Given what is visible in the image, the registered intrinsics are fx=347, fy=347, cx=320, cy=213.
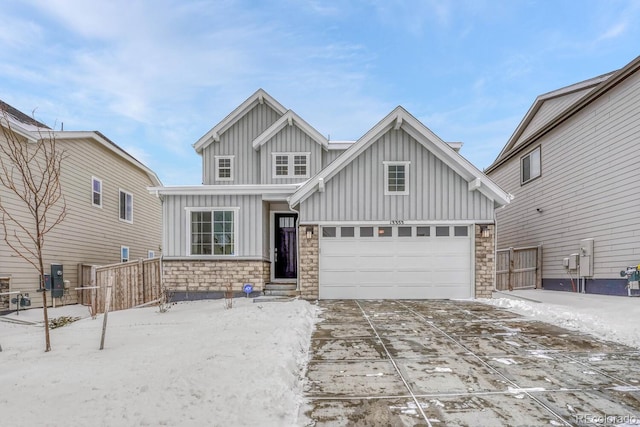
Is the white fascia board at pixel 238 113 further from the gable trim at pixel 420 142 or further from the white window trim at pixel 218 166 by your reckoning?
the gable trim at pixel 420 142

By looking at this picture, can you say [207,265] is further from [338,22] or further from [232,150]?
[338,22]

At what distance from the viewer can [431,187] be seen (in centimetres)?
1052

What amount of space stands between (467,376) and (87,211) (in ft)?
45.7

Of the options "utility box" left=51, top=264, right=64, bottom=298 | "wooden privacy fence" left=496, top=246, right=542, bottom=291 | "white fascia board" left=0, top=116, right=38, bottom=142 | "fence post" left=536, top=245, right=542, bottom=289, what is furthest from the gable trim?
"utility box" left=51, top=264, right=64, bottom=298

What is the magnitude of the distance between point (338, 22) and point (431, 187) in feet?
52.0

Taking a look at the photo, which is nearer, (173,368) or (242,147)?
(173,368)

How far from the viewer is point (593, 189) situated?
10.8 metres

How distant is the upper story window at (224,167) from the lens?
48.6ft

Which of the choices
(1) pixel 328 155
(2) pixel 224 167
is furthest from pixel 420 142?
(2) pixel 224 167

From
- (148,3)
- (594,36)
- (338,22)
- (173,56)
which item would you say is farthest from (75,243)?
(594,36)

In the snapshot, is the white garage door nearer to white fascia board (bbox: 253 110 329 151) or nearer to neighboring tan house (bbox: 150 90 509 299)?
neighboring tan house (bbox: 150 90 509 299)

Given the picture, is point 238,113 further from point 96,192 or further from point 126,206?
point 126,206

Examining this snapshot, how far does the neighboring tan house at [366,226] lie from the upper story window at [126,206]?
583 centimetres

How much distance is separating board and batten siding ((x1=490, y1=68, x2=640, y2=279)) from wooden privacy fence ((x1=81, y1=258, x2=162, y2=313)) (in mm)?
13491
